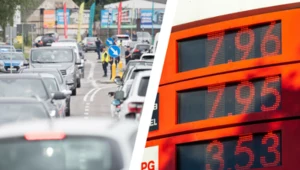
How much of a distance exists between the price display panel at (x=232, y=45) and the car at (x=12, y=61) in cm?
90

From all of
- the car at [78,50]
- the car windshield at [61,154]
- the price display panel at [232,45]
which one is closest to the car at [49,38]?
the car at [78,50]

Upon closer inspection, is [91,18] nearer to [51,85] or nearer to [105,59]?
[105,59]

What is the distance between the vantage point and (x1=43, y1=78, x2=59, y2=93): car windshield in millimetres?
2488

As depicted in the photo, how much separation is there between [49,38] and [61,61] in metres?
0.33

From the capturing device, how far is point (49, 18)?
2178 millimetres

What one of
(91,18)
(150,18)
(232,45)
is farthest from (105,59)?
(232,45)

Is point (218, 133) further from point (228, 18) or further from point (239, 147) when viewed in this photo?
point (228, 18)

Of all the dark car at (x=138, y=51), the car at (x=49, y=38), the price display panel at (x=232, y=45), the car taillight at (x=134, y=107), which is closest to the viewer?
the price display panel at (x=232, y=45)

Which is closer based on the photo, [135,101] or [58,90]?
[135,101]

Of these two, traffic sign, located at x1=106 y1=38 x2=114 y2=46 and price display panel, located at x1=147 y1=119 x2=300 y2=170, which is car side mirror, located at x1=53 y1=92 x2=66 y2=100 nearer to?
traffic sign, located at x1=106 y1=38 x2=114 y2=46

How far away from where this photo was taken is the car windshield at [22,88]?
2.18m

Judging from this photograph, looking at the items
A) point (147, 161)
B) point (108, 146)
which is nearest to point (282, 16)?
point (147, 161)

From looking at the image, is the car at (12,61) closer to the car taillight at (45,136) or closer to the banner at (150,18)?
the car taillight at (45,136)

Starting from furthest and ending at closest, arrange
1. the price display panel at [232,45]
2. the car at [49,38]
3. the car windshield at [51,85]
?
the car windshield at [51,85]
the car at [49,38]
the price display panel at [232,45]
